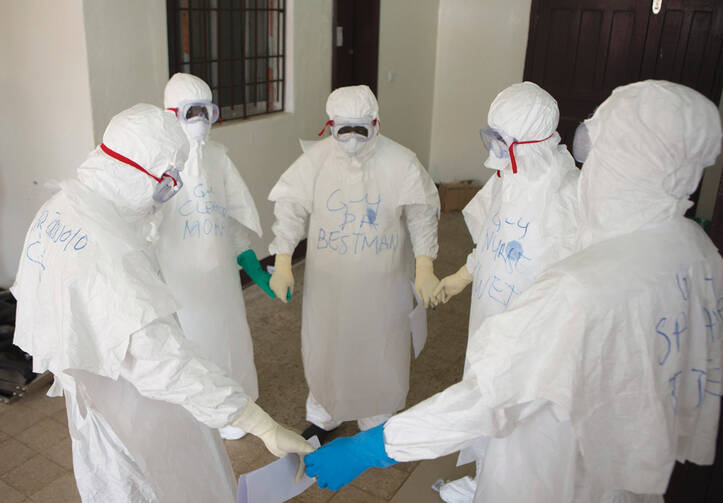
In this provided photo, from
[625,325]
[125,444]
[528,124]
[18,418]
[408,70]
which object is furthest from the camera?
[408,70]

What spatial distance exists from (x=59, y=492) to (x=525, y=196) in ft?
6.39

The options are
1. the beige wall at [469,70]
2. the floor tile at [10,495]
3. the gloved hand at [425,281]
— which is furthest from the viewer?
the beige wall at [469,70]

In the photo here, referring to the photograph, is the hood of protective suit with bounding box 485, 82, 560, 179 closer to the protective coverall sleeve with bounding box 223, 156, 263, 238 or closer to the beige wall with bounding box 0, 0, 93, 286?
the protective coverall sleeve with bounding box 223, 156, 263, 238

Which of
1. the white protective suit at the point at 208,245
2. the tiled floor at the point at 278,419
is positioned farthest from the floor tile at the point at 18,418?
the white protective suit at the point at 208,245

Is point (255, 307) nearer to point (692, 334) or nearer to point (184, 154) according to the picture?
point (184, 154)

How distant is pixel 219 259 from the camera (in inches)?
93.7

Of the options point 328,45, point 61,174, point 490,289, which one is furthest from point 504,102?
point 328,45

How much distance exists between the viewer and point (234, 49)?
3.87 m

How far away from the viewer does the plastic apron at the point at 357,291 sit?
2416 millimetres

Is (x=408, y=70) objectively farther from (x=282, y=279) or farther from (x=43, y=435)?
(x=43, y=435)

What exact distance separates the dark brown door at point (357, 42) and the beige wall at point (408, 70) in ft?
0.26

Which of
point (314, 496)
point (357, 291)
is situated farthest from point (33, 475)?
point (357, 291)

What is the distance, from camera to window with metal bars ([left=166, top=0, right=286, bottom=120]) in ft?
11.4

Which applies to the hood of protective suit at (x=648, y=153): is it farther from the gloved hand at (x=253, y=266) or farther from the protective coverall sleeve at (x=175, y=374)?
the gloved hand at (x=253, y=266)
